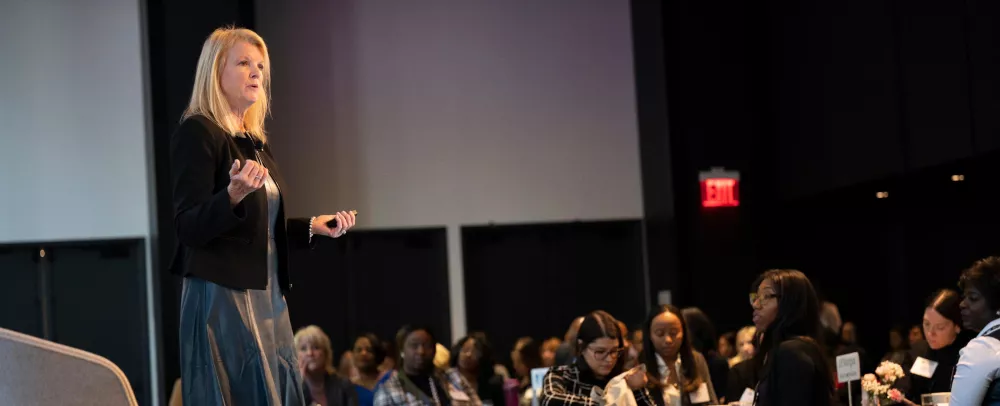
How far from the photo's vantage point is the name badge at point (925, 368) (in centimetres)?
522

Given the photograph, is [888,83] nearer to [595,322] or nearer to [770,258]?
[770,258]

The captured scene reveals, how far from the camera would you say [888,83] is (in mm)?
7891

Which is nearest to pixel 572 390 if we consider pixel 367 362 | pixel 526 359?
pixel 367 362

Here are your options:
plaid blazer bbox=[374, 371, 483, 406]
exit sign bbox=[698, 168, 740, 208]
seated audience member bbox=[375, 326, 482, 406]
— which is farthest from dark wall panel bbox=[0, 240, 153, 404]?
exit sign bbox=[698, 168, 740, 208]

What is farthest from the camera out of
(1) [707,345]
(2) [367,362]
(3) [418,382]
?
(1) [707,345]

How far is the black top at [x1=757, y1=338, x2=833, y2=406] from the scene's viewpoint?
3.64 m

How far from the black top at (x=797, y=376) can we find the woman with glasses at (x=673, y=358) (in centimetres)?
138

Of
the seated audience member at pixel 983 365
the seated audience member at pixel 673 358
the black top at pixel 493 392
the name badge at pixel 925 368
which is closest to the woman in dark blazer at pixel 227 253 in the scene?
the seated audience member at pixel 983 365

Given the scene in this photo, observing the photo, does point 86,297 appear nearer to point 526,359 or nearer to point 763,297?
point 526,359

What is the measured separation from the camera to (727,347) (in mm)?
8562

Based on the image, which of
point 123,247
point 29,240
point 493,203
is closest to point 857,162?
point 493,203

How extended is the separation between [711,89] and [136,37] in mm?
5140

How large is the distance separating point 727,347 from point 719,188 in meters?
1.90

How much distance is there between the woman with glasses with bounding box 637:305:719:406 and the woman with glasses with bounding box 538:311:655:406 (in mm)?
599
